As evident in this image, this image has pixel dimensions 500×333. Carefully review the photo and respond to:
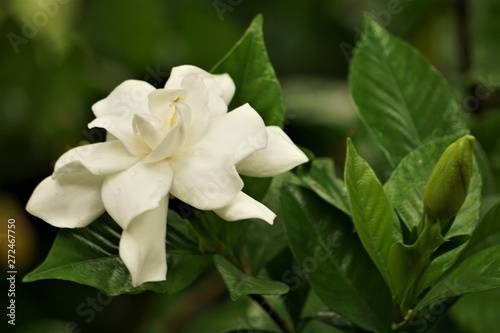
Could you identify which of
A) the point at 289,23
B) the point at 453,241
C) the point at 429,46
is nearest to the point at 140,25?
the point at 289,23

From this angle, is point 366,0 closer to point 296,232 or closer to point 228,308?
point 228,308

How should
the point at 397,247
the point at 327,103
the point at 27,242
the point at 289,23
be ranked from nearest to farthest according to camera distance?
the point at 397,247, the point at 27,242, the point at 327,103, the point at 289,23

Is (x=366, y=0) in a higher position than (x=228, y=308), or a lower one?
higher

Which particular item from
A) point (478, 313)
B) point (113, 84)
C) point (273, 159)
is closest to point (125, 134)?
Result: point (273, 159)

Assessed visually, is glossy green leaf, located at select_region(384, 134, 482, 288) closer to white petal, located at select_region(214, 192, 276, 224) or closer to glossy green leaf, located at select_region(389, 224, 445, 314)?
glossy green leaf, located at select_region(389, 224, 445, 314)

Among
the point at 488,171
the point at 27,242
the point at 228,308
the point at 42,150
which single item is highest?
the point at 488,171


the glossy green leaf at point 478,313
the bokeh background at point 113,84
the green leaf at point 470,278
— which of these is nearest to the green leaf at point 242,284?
the green leaf at point 470,278
